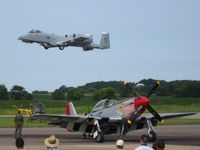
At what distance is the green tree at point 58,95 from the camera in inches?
4766

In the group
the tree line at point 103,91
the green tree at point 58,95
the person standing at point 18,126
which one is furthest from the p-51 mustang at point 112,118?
the green tree at point 58,95

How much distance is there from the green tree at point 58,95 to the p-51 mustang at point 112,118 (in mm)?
88204

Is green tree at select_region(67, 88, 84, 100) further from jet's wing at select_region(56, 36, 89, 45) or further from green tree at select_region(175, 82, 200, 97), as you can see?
jet's wing at select_region(56, 36, 89, 45)

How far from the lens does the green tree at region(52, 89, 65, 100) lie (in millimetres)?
121056

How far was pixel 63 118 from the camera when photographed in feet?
104

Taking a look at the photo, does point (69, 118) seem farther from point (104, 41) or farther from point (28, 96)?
point (28, 96)

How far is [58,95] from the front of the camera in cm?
12306

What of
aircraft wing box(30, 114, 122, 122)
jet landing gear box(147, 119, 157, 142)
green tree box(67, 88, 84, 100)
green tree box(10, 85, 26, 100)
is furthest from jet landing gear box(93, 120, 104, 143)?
green tree box(10, 85, 26, 100)

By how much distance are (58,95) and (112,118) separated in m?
92.2

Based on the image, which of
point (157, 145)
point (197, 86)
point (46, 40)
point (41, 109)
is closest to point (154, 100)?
point (197, 86)

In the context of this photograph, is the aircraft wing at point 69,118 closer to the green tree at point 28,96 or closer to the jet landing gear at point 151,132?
the jet landing gear at point 151,132

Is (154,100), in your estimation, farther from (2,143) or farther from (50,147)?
(50,147)

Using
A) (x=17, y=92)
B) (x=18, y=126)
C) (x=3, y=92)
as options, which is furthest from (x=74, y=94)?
(x=18, y=126)

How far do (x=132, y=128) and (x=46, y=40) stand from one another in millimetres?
36195
